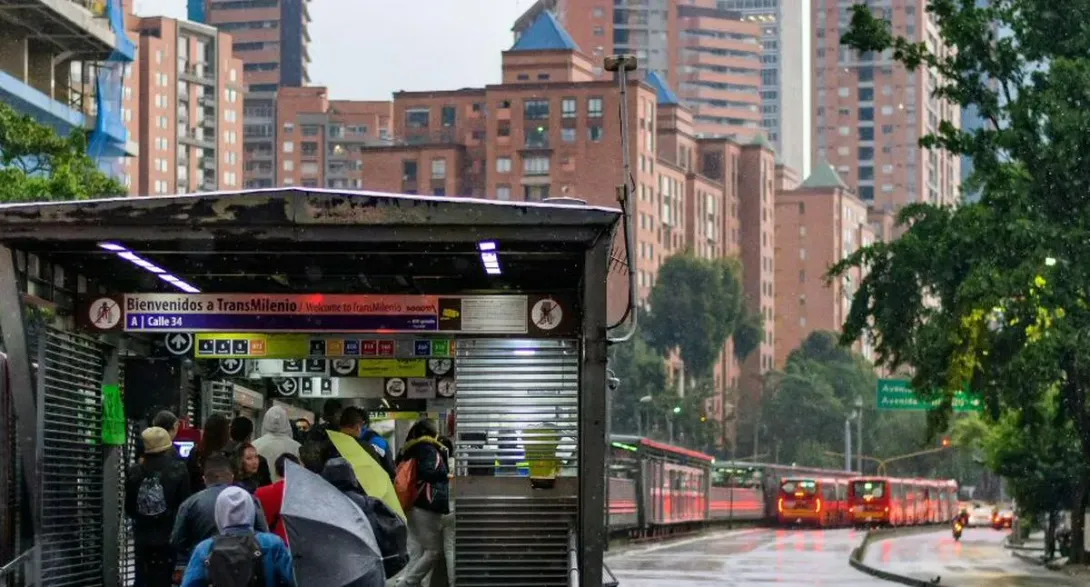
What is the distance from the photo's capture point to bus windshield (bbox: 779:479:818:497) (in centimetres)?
9219

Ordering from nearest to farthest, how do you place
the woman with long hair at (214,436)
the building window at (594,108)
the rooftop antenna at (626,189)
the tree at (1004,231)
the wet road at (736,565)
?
the woman with long hair at (214,436)
the rooftop antenna at (626,189)
the tree at (1004,231)
the wet road at (736,565)
the building window at (594,108)

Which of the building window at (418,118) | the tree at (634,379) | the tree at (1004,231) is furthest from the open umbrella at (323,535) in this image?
Answer: the building window at (418,118)

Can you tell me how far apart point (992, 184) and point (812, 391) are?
12655cm

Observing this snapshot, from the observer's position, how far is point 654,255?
6949 inches

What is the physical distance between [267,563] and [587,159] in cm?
15649

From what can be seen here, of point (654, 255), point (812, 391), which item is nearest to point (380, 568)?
point (812, 391)

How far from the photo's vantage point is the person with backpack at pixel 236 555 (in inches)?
415

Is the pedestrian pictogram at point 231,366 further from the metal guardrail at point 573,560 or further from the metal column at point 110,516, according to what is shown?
the metal guardrail at point 573,560

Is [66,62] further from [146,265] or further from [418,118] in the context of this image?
[418,118]

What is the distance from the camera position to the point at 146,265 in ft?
56.7

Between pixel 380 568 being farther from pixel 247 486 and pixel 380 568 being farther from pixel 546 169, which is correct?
pixel 546 169

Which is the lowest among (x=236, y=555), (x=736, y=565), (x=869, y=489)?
(x=869, y=489)

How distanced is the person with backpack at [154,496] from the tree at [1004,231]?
20.6 meters

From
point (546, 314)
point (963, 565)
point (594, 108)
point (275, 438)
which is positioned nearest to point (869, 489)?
point (963, 565)
